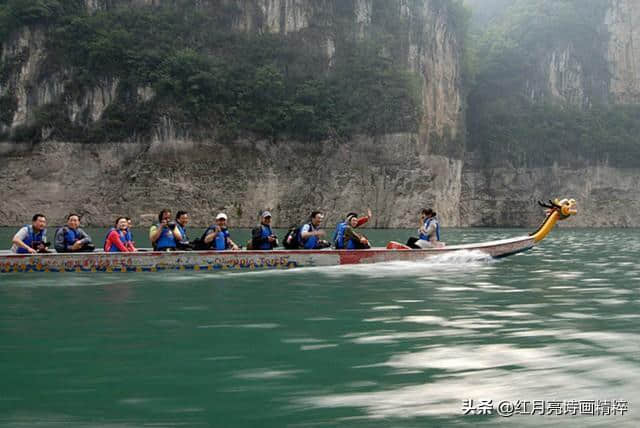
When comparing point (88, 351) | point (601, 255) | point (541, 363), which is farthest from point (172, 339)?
point (601, 255)

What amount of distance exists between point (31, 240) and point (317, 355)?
11242mm

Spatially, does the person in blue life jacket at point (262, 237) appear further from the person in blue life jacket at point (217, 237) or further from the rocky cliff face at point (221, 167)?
the rocky cliff face at point (221, 167)

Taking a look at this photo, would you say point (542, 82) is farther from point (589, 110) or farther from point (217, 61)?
point (217, 61)

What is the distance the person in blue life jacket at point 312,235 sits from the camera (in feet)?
57.6

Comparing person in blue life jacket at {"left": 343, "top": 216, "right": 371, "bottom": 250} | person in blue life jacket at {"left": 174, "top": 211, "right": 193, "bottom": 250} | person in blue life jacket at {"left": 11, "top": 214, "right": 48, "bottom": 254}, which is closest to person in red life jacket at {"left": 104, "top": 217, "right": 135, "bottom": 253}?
person in blue life jacket at {"left": 174, "top": 211, "right": 193, "bottom": 250}

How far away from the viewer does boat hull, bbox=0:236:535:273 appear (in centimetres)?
A: 1595

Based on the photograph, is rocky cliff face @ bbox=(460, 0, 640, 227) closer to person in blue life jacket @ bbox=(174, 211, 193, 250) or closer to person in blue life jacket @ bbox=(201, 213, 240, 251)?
person in blue life jacket @ bbox=(201, 213, 240, 251)

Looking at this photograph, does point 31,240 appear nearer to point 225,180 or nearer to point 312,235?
point 312,235

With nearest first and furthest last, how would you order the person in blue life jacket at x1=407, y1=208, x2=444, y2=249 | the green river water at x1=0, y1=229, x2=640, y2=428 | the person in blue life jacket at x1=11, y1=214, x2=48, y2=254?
the green river water at x1=0, y1=229, x2=640, y2=428, the person in blue life jacket at x1=11, y1=214, x2=48, y2=254, the person in blue life jacket at x1=407, y1=208, x2=444, y2=249

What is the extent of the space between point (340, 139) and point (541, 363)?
179 feet

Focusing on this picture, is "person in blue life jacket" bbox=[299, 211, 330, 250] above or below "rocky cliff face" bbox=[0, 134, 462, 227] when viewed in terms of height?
below

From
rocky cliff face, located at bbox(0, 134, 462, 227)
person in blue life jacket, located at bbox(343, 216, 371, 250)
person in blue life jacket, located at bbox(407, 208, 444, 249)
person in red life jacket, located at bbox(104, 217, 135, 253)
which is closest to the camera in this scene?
person in red life jacket, located at bbox(104, 217, 135, 253)

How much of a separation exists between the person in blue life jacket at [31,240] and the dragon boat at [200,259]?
0.90 feet

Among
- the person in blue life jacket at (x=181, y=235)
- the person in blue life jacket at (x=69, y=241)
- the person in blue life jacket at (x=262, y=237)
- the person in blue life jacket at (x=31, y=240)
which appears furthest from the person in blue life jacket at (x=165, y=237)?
the person in blue life jacket at (x=31, y=240)
